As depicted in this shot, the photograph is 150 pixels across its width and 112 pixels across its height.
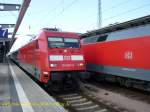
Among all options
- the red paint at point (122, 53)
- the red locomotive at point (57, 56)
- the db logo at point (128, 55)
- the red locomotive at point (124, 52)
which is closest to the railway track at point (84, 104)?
the red locomotive at point (57, 56)

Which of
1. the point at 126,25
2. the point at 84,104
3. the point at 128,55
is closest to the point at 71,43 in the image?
the point at 126,25

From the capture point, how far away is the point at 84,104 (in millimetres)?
10922

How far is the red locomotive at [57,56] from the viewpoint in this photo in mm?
12954

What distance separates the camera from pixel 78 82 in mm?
13945

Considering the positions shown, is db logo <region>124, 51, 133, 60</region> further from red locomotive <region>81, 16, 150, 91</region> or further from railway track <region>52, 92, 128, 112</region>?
railway track <region>52, 92, 128, 112</region>

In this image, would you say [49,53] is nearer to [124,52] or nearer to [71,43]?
[71,43]

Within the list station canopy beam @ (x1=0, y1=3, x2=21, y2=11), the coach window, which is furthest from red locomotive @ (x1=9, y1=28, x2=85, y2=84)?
station canopy beam @ (x1=0, y1=3, x2=21, y2=11)

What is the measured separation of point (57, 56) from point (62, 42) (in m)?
0.89

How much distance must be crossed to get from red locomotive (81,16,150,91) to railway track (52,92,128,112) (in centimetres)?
203

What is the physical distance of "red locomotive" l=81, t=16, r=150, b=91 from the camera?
11617 mm

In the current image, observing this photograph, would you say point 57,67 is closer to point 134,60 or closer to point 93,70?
point 134,60

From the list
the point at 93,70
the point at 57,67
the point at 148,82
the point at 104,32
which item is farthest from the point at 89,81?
the point at 148,82

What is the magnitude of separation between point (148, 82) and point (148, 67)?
31.2 inches

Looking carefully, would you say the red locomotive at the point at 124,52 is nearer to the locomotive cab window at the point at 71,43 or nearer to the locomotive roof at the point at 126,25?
the locomotive roof at the point at 126,25
